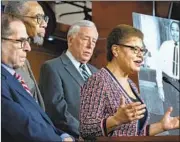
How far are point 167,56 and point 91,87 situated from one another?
1.18 m

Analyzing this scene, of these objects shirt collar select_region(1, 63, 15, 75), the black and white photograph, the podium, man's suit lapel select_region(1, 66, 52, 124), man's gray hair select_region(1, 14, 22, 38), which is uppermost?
man's gray hair select_region(1, 14, 22, 38)

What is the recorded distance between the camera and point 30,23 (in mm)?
1865

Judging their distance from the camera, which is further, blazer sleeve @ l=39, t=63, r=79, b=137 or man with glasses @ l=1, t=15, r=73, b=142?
blazer sleeve @ l=39, t=63, r=79, b=137

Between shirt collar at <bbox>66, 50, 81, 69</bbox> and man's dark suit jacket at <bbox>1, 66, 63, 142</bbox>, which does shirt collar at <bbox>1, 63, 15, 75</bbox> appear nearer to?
man's dark suit jacket at <bbox>1, 66, 63, 142</bbox>

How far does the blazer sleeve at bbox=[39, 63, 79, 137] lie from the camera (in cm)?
194

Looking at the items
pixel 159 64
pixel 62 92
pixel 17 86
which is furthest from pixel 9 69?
pixel 159 64

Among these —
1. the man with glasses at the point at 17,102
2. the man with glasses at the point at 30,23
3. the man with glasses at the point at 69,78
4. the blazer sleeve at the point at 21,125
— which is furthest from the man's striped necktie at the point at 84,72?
the blazer sleeve at the point at 21,125

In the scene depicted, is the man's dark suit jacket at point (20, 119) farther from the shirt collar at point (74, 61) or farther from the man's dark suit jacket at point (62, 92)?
the shirt collar at point (74, 61)

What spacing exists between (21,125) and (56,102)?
0.54m

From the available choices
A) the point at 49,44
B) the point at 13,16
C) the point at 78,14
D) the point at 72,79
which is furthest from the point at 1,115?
the point at 78,14

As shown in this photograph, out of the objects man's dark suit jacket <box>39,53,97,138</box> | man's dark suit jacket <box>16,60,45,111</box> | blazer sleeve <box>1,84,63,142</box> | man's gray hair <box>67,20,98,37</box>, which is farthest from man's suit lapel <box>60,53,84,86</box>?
blazer sleeve <box>1,84,63,142</box>

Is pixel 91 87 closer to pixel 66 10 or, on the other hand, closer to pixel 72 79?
pixel 72 79

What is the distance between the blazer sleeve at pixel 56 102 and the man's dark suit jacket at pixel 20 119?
433 millimetres

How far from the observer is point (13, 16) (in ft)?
5.61
